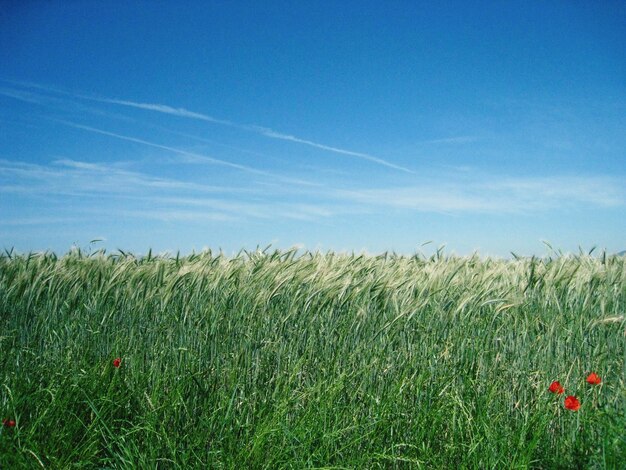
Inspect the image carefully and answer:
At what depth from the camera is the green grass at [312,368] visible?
2379 millimetres

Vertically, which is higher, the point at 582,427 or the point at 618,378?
the point at 618,378

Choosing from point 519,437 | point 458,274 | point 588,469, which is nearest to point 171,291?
point 458,274

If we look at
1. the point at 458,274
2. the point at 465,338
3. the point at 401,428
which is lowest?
the point at 401,428

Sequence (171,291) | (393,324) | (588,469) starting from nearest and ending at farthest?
(588,469)
(393,324)
(171,291)

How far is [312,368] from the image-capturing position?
3.01 m

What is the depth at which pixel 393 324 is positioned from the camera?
9.79 ft

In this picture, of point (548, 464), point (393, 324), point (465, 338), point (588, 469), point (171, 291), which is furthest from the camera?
point (171, 291)

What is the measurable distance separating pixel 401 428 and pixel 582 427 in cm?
93

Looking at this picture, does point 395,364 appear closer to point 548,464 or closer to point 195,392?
point 548,464

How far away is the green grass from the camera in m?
2.38

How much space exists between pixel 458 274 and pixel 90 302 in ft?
8.68

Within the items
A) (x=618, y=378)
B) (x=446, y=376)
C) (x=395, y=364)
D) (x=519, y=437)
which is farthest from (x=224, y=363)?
(x=618, y=378)

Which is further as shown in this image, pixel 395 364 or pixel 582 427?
pixel 395 364

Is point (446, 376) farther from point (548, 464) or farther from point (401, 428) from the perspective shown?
point (548, 464)
